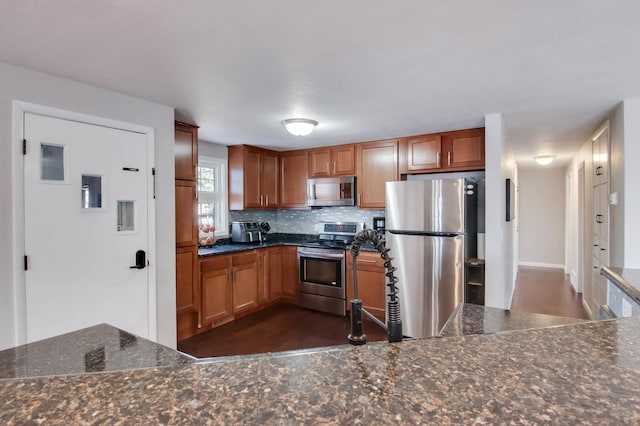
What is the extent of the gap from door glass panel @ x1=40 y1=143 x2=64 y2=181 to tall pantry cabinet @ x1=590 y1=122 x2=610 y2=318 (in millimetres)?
4431

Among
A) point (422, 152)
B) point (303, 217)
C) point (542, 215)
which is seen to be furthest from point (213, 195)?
point (542, 215)

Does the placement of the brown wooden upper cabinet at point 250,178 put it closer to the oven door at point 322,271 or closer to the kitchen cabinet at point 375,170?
the oven door at point 322,271

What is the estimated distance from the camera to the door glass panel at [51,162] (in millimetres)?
2168

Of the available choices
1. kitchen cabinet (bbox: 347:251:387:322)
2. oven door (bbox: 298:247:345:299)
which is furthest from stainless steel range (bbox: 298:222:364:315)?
kitchen cabinet (bbox: 347:251:387:322)

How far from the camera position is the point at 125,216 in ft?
8.55

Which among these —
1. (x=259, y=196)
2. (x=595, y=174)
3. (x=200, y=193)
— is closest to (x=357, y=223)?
(x=259, y=196)

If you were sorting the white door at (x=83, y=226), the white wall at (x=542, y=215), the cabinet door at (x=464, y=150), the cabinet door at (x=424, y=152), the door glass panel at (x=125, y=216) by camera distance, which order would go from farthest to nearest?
the white wall at (x=542, y=215)
the cabinet door at (x=424, y=152)
the cabinet door at (x=464, y=150)
the door glass panel at (x=125, y=216)
the white door at (x=83, y=226)

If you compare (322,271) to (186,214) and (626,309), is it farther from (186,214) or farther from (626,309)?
(626,309)

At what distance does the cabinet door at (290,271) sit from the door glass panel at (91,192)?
2.54m

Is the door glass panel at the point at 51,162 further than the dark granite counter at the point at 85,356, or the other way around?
the door glass panel at the point at 51,162

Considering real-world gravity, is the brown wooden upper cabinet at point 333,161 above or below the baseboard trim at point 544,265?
above

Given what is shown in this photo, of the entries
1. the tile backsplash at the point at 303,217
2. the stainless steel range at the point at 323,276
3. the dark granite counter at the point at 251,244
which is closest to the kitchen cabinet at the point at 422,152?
the tile backsplash at the point at 303,217

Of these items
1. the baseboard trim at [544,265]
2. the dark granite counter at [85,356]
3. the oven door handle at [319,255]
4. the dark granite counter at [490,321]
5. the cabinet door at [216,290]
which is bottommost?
the baseboard trim at [544,265]

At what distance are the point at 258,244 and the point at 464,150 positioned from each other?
2.73 metres
